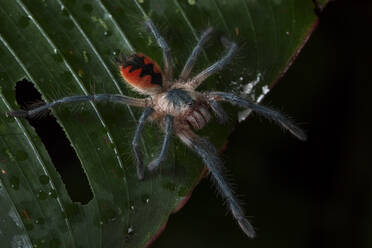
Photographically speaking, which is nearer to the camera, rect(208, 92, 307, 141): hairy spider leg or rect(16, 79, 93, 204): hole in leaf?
rect(16, 79, 93, 204): hole in leaf

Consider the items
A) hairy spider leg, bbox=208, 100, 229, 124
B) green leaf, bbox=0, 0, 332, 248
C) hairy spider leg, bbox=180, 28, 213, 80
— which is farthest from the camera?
hairy spider leg, bbox=180, 28, 213, 80

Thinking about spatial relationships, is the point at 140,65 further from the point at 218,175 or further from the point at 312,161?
the point at 312,161

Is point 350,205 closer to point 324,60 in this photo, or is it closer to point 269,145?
point 269,145

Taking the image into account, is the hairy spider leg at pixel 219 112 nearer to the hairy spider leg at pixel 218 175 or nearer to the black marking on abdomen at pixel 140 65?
the hairy spider leg at pixel 218 175

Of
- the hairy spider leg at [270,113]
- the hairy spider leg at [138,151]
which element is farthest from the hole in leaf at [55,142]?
the hairy spider leg at [270,113]

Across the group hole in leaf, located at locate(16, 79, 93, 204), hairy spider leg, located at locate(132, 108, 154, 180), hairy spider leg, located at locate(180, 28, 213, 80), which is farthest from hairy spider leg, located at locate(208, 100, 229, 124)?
hole in leaf, located at locate(16, 79, 93, 204)

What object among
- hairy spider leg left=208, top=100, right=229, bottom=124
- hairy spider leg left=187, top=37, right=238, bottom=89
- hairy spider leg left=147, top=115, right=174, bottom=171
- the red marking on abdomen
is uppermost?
the red marking on abdomen

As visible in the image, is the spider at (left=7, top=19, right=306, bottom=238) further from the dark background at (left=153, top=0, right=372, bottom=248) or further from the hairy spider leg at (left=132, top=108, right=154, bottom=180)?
the dark background at (left=153, top=0, right=372, bottom=248)
